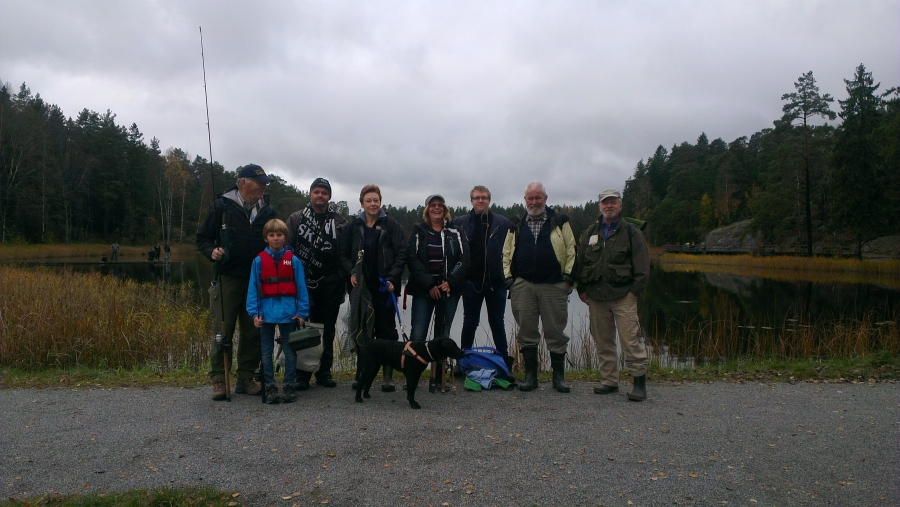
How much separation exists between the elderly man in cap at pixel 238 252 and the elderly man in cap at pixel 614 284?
3423 mm

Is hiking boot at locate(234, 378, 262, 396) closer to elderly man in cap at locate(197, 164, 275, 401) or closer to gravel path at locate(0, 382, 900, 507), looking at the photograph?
elderly man in cap at locate(197, 164, 275, 401)

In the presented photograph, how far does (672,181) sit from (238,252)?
8601 cm

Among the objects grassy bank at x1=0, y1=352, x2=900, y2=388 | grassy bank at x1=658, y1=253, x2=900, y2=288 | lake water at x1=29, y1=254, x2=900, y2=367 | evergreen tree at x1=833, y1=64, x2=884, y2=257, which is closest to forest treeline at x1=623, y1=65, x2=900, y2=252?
evergreen tree at x1=833, y1=64, x2=884, y2=257

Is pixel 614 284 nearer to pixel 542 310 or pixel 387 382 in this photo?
pixel 542 310

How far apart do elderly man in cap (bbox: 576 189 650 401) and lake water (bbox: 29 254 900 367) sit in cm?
293

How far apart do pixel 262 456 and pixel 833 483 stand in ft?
12.4

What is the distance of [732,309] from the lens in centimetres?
1764

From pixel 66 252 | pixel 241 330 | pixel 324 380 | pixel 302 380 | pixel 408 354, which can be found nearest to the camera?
pixel 408 354

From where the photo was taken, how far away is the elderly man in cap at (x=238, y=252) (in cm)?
540

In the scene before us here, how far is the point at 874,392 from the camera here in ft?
18.8

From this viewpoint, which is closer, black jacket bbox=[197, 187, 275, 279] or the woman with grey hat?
black jacket bbox=[197, 187, 275, 279]

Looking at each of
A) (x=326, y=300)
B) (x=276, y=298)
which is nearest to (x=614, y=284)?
(x=326, y=300)

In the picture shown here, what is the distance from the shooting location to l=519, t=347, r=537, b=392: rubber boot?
587 centimetres

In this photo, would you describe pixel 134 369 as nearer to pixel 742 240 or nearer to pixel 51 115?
pixel 742 240
